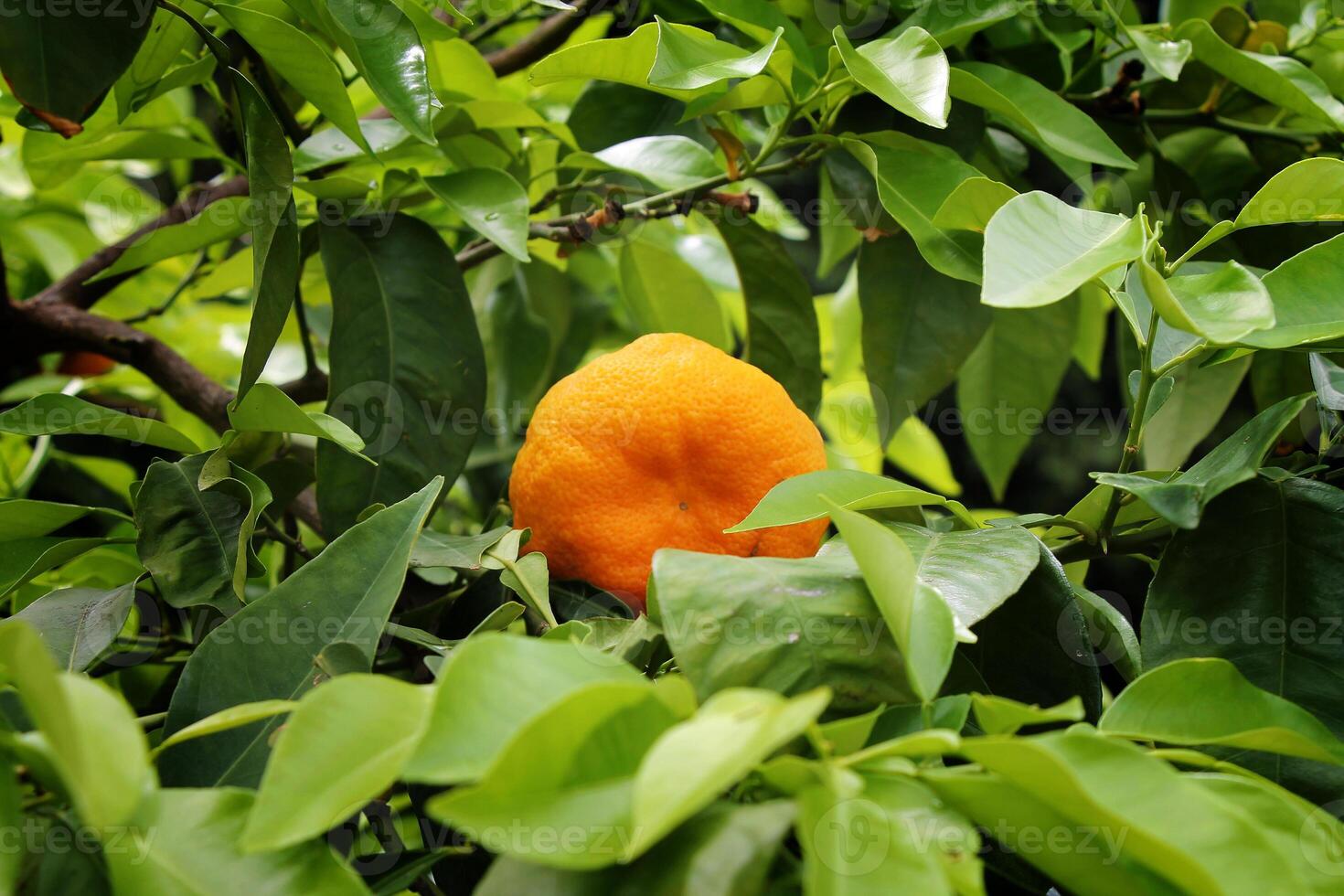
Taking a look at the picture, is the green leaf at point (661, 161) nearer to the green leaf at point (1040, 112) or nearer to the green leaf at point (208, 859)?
the green leaf at point (1040, 112)

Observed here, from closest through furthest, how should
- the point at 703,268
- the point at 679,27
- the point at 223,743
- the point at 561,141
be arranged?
the point at 223,743, the point at 679,27, the point at 561,141, the point at 703,268

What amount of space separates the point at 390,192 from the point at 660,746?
0.39m

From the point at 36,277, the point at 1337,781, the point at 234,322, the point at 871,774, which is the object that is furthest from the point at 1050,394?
the point at 36,277

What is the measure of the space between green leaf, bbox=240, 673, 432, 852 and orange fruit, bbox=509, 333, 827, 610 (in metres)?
0.19

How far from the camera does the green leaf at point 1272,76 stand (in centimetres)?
51

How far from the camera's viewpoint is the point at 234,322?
94 cm

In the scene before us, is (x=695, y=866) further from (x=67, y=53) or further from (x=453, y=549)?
(x=67, y=53)

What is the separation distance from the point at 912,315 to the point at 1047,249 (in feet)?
0.82

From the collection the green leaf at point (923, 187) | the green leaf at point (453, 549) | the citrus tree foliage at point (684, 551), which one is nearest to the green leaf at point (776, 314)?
the citrus tree foliage at point (684, 551)

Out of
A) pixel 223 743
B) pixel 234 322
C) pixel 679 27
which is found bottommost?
pixel 234 322

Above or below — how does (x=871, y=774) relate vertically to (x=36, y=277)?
above

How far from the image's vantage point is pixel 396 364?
0.50 meters

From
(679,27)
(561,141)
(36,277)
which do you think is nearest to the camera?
(679,27)

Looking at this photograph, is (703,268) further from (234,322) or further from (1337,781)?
(1337,781)
